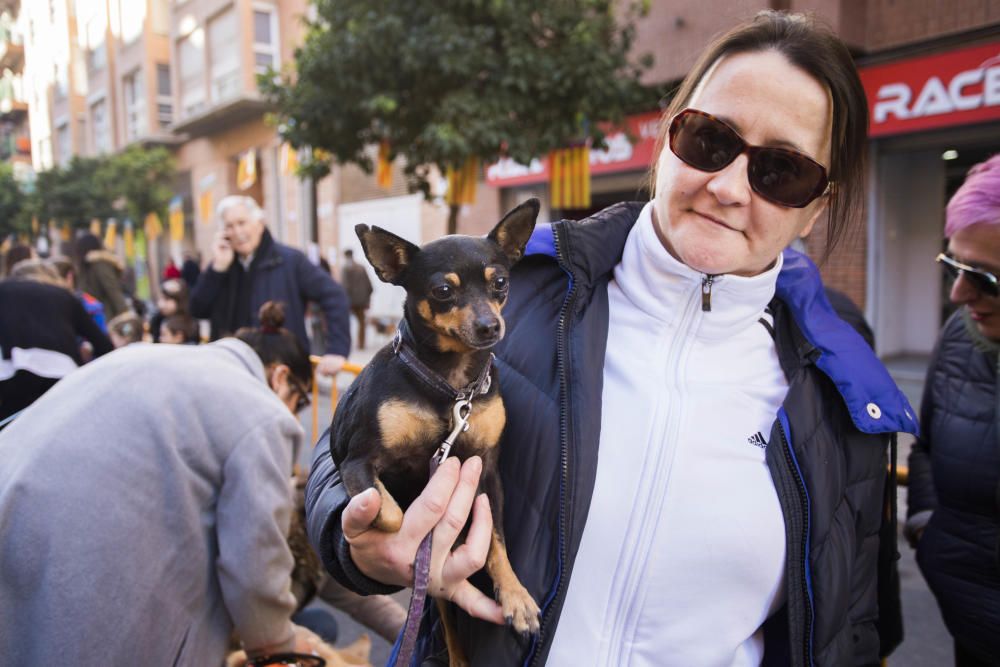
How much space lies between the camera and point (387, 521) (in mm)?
1174

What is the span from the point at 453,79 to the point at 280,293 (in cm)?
405

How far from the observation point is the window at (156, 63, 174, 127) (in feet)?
92.0

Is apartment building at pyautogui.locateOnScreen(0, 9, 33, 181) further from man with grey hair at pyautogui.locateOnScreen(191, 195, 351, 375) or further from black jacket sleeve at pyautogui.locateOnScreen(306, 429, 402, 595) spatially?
black jacket sleeve at pyautogui.locateOnScreen(306, 429, 402, 595)

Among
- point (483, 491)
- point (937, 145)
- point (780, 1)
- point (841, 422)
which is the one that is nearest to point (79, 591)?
point (483, 491)

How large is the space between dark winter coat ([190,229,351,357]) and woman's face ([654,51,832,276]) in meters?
3.97

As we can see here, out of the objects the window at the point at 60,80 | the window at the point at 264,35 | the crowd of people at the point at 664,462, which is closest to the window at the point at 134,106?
the window at the point at 60,80

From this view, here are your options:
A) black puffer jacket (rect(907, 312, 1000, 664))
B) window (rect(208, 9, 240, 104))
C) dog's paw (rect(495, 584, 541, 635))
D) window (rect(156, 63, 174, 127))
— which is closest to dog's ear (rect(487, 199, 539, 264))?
dog's paw (rect(495, 584, 541, 635))

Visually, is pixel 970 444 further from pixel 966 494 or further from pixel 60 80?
pixel 60 80

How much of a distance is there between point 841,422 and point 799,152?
23.5 inches

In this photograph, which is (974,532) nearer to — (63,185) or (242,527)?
(242,527)

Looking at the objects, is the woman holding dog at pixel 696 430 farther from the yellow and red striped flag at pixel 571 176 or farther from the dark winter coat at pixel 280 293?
the yellow and red striped flag at pixel 571 176

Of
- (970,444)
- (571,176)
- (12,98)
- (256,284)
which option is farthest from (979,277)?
(12,98)

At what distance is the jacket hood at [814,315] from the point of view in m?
1.40

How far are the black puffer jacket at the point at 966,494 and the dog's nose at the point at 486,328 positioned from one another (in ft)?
5.05
